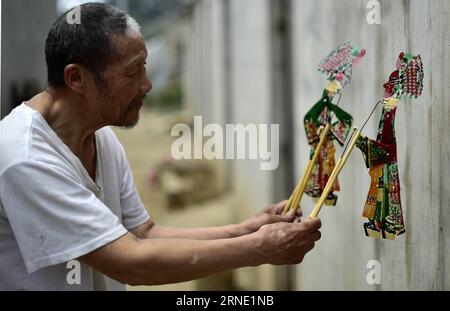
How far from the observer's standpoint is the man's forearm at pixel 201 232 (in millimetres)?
2383

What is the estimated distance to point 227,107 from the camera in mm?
9547

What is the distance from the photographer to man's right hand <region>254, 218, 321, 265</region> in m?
1.93

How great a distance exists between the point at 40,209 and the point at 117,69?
0.54m

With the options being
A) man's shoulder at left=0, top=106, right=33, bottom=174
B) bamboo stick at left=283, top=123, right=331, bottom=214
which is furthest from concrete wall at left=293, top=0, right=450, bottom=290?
man's shoulder at left=0, top=106, right=33, bottom=174

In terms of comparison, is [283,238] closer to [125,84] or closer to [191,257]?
[191,257]

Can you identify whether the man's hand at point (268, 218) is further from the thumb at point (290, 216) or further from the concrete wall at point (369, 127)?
the concrete wall at point (369, 127)

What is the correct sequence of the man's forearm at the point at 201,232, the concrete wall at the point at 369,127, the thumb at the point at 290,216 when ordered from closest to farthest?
the concrete wall at the point at 369,127, the thumb at the point at 290,216, the man's forearm at the point at 201,232

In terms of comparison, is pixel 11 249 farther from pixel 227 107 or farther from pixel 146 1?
pixel 146 1

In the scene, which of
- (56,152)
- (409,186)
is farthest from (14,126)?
(409,186)

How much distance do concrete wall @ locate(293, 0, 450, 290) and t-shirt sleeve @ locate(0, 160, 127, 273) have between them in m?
1.01
